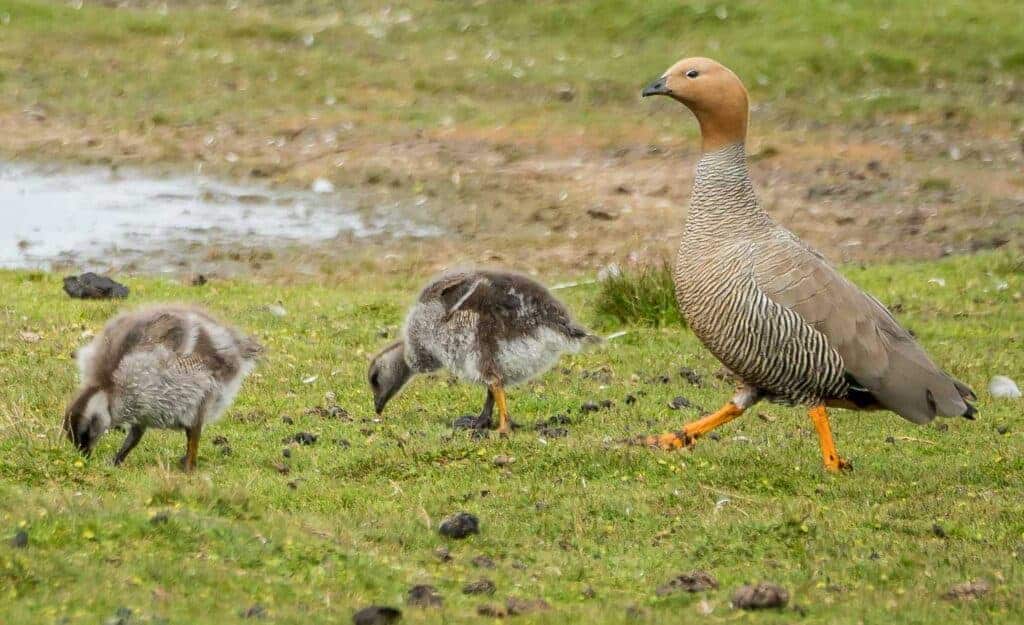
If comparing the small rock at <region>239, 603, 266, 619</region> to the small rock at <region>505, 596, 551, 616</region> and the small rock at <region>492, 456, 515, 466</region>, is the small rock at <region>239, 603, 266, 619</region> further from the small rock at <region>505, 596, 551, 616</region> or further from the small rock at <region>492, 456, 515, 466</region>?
the small rock at <region>492, 456, 515, 466</region>

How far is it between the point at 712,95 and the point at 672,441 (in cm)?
205

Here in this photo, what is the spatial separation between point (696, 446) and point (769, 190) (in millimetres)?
10662

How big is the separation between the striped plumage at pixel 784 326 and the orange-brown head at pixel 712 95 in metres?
0.23

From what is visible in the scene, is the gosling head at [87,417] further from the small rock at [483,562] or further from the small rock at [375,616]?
Result: the small rock at [375,616]

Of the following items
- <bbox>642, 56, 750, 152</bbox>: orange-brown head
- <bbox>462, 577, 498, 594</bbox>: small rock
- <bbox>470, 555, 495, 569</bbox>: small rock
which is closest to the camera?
<bbox>462, 577, 498, 594</bbox>: small rock

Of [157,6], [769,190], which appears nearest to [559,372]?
[769,190]

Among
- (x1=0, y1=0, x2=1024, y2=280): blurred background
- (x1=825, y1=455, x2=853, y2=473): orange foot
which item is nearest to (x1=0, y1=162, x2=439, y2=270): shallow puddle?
(x1=0, y1=0, x2=1024, y2=280): blurred background

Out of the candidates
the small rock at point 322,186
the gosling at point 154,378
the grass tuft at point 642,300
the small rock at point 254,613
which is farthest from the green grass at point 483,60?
the small rock at point 254,613

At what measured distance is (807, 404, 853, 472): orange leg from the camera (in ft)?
29.5

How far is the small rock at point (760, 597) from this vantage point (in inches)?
260

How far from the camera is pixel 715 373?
11625 mm

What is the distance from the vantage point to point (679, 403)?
10586 mm

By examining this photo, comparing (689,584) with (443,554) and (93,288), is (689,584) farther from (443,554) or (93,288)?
(93,288)

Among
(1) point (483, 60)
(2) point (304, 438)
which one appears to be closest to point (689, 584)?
(2) point (304, 438)
